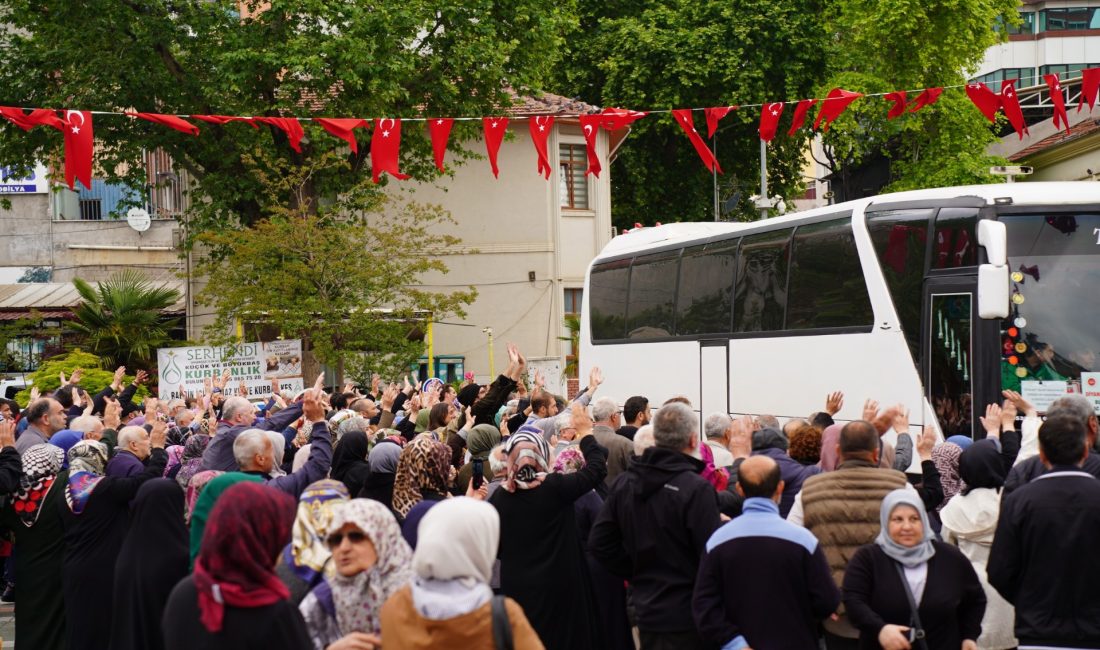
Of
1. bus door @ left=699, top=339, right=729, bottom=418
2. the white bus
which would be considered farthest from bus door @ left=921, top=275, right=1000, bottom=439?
bus door @ left=699, top=339, right=729, bottom=418

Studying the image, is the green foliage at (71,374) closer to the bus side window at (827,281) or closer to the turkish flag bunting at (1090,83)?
the bus side window at (827,281)

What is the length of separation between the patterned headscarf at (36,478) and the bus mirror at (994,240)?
A: 7887 mm

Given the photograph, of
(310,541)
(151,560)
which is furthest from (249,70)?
(310,541)

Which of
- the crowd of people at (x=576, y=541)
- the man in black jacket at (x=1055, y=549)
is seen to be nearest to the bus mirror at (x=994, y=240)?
the crowd of people at (x=576, y=541)

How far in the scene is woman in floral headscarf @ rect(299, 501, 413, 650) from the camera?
189 inches

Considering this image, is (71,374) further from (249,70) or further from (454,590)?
(454,590)

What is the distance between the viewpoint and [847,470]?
639 cm

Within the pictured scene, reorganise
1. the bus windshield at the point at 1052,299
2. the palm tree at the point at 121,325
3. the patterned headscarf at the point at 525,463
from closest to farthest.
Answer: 1. the patterned headscarf at the point at 525,463
2. the bus windshield at the point at 1052,299
3. the palm tree at the point at 121,325

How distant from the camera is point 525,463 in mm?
7012

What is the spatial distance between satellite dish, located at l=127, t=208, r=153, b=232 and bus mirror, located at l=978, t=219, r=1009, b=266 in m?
31.0

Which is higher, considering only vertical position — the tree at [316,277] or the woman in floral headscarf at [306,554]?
the tree at [316,277]

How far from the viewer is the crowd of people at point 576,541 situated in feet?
14.4

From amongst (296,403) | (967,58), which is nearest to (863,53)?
(967,58)

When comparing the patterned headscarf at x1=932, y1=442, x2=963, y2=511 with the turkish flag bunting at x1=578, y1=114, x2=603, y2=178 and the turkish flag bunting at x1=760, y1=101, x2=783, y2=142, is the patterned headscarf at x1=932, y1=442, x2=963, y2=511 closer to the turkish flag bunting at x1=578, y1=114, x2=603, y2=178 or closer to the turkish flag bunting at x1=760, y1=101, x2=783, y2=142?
the turkish flag bunting at x1=760, y1=101, x2=783, y2=142
